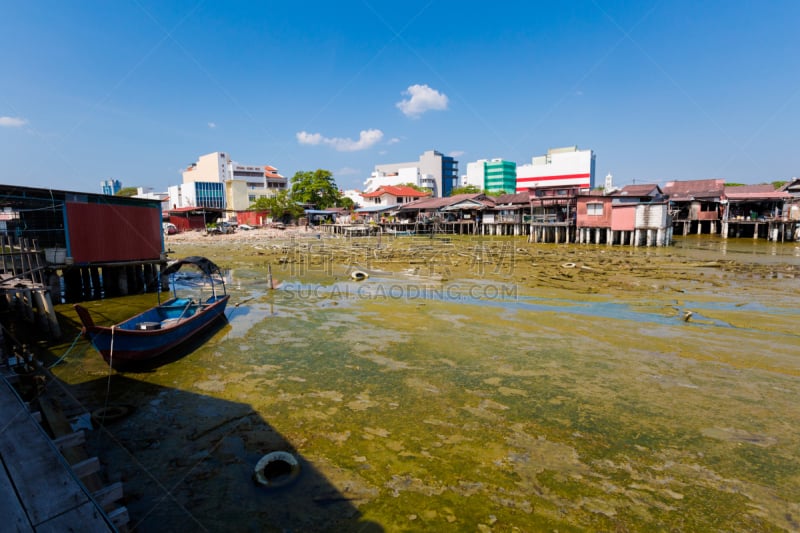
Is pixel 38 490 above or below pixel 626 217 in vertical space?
below

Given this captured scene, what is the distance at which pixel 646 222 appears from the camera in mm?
36656

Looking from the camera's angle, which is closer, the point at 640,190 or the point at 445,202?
the point at 640,190

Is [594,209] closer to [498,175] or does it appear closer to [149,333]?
[149,333]

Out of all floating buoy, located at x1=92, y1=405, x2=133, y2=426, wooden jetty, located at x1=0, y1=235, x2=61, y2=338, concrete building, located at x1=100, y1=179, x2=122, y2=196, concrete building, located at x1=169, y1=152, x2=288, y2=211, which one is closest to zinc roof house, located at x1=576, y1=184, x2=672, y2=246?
floating buoy, located at x1=92, y1=405, x2=133, y2=426

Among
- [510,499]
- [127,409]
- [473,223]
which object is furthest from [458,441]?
[473,223]

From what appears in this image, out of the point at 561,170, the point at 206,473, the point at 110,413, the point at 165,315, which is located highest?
the point at 561,170

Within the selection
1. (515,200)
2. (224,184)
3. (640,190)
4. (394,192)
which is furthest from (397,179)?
(640,190)

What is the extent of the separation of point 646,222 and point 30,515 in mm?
41982

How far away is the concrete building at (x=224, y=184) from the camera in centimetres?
7819

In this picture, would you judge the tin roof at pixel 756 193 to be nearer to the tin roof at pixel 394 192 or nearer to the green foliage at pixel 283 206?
the tin roof at pixel 394 192

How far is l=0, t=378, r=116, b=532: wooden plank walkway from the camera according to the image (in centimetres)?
358

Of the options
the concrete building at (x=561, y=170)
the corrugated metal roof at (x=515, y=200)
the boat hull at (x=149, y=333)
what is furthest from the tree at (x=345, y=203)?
the boat hull at (x=149, y=333)

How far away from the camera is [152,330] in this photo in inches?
399

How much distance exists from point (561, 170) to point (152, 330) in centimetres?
9628
